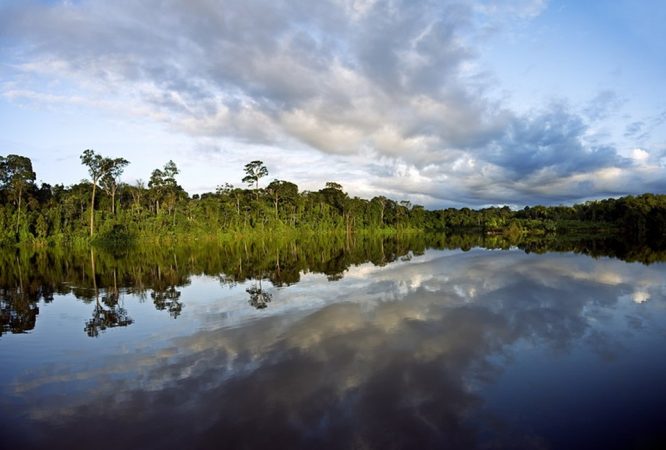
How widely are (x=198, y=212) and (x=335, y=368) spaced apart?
61440mm

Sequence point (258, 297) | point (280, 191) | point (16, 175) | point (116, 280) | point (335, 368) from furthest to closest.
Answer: point (280, 191) → point (16, 175) → point (116, 280) → point (258, 297) → point (335, 368)

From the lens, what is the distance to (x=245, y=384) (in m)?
7.38

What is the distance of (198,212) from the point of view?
6506 cm

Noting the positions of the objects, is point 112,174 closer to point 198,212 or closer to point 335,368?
point 198,212

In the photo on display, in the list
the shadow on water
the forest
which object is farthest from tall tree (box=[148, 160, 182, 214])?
the shadow on water

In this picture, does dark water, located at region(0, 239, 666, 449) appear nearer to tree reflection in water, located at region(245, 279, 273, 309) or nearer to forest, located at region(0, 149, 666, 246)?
tree reflection in water, located at region(245, 279, 273, 309)

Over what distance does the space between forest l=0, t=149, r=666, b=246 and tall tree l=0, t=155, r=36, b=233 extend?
0.35 ft

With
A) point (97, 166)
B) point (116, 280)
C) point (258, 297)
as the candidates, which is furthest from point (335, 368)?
point (97, 166)

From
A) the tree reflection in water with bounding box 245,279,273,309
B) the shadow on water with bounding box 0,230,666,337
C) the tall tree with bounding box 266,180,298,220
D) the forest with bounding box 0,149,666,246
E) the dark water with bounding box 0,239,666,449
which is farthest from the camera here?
the tall tree with bounding box 266,180,298,220

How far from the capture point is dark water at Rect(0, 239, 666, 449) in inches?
227

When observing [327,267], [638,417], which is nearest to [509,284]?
[327,267]

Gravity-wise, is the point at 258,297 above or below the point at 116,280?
below

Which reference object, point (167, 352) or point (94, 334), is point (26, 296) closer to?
point (94, 334)

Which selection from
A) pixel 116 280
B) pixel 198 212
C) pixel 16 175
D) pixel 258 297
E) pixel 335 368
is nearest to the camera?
pixel 335 368
